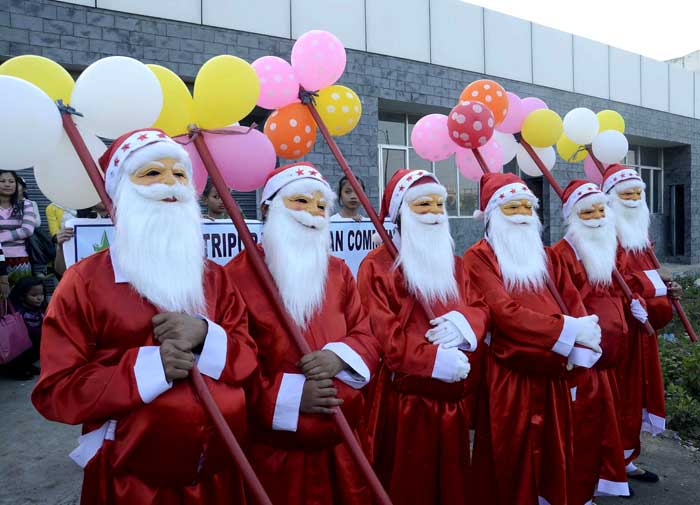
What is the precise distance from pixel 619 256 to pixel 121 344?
11.0 ft

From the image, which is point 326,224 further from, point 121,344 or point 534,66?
point 534,66

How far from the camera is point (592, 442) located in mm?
3236

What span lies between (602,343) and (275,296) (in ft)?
6.74

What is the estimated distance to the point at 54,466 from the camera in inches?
147

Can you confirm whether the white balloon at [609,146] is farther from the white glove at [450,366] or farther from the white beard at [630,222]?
the white glove at [450,366]

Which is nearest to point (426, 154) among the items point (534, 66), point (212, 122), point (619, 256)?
point (619, 256)

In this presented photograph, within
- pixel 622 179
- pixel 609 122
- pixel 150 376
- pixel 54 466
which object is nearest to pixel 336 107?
pixel 150 376


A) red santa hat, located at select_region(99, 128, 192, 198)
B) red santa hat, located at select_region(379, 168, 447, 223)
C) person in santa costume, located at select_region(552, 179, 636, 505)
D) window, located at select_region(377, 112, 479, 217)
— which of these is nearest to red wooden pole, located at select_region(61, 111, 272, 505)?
red santa hat, located at select_region(99, 128, 192, 198)

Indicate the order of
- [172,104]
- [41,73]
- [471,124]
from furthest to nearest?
[471,124], [172,104], [41,73]

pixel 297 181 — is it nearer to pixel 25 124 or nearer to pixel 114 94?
pixel 114 94

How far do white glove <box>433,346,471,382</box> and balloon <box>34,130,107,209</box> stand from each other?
65.4 inches

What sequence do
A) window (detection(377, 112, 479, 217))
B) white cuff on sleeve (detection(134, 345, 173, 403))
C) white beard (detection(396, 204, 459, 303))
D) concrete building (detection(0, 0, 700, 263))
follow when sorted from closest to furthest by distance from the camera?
1. white cuff on sleeve (detection(134, 345, 173, 403))
2. white beard (detection(396, 204, 459, 303))
3. concrete building (detection(0, 0, 700, 263))
4. window (detection(377, 112, 479, 217))

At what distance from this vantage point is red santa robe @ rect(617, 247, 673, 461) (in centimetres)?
375

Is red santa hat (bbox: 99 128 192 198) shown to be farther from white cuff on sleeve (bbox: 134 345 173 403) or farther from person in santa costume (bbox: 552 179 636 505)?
person in santa costume (bbox: 552 179 636 505)
